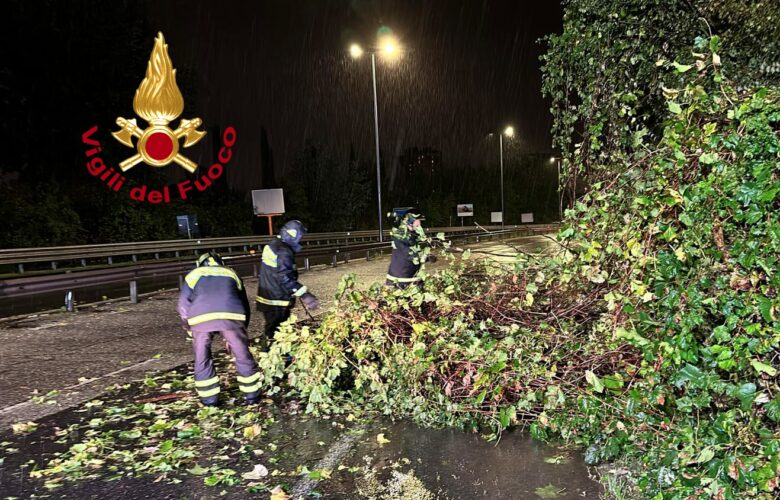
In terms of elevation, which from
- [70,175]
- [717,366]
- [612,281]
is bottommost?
[717,366]

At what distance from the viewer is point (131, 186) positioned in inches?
1107

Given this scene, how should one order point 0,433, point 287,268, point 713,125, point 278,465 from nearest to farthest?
point 713,125 → point 278,465 → point 0,433 → point 287,268

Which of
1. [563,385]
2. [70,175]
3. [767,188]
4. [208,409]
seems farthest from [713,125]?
[70,175]

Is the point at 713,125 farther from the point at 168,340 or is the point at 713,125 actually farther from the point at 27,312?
the point at 27,312

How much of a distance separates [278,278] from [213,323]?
3.41 ft

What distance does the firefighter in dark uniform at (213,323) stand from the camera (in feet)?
17.0

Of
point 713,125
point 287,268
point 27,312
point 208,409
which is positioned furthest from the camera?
point 27,312

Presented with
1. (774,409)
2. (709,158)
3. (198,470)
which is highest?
(709,158)

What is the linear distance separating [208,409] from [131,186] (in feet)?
85.6

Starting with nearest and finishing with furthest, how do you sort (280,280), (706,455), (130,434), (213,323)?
(706,455)
(130,434)
(213,323)
(280,280)

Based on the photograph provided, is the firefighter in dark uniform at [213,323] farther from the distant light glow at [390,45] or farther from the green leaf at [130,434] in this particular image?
the distant light glow at [390,45]

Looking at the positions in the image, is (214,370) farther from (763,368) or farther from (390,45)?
(390,45)

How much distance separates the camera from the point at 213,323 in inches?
204

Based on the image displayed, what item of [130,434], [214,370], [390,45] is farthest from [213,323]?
[390,45]
